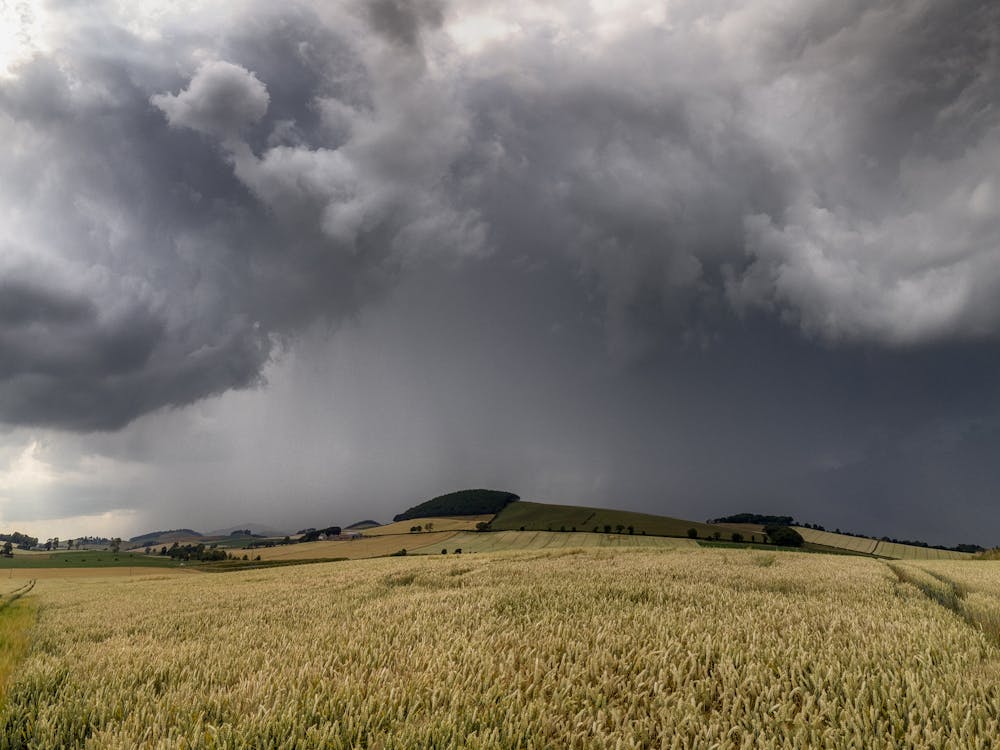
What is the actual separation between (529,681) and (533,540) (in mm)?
100153

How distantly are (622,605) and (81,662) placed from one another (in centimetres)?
601

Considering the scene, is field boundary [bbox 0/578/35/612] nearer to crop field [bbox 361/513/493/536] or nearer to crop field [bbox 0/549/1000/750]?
crop field [bbox 0/549/1000/750]

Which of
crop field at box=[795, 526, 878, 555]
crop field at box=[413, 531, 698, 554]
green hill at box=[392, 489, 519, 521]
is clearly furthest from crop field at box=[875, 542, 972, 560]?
green hill at box=[392, 489, 519, 521]

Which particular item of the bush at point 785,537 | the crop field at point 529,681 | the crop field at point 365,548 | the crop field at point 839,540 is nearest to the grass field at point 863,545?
the crop field at point 839,540

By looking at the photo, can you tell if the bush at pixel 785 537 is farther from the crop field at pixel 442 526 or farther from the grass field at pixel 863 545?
the crop field at pixel 442 526

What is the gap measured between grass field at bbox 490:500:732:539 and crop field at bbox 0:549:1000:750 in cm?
11127

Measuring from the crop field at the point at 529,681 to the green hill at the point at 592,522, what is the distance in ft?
365

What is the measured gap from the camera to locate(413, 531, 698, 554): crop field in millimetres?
87625

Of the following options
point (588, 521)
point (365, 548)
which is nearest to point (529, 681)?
point (365, 548)

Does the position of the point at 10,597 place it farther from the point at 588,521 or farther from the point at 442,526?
the point at 588,521

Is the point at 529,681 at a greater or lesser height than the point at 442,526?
greater

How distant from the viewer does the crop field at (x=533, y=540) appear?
287 feet

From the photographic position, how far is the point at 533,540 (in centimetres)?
9838

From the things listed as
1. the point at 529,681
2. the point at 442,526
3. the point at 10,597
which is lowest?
the point at 442,526
